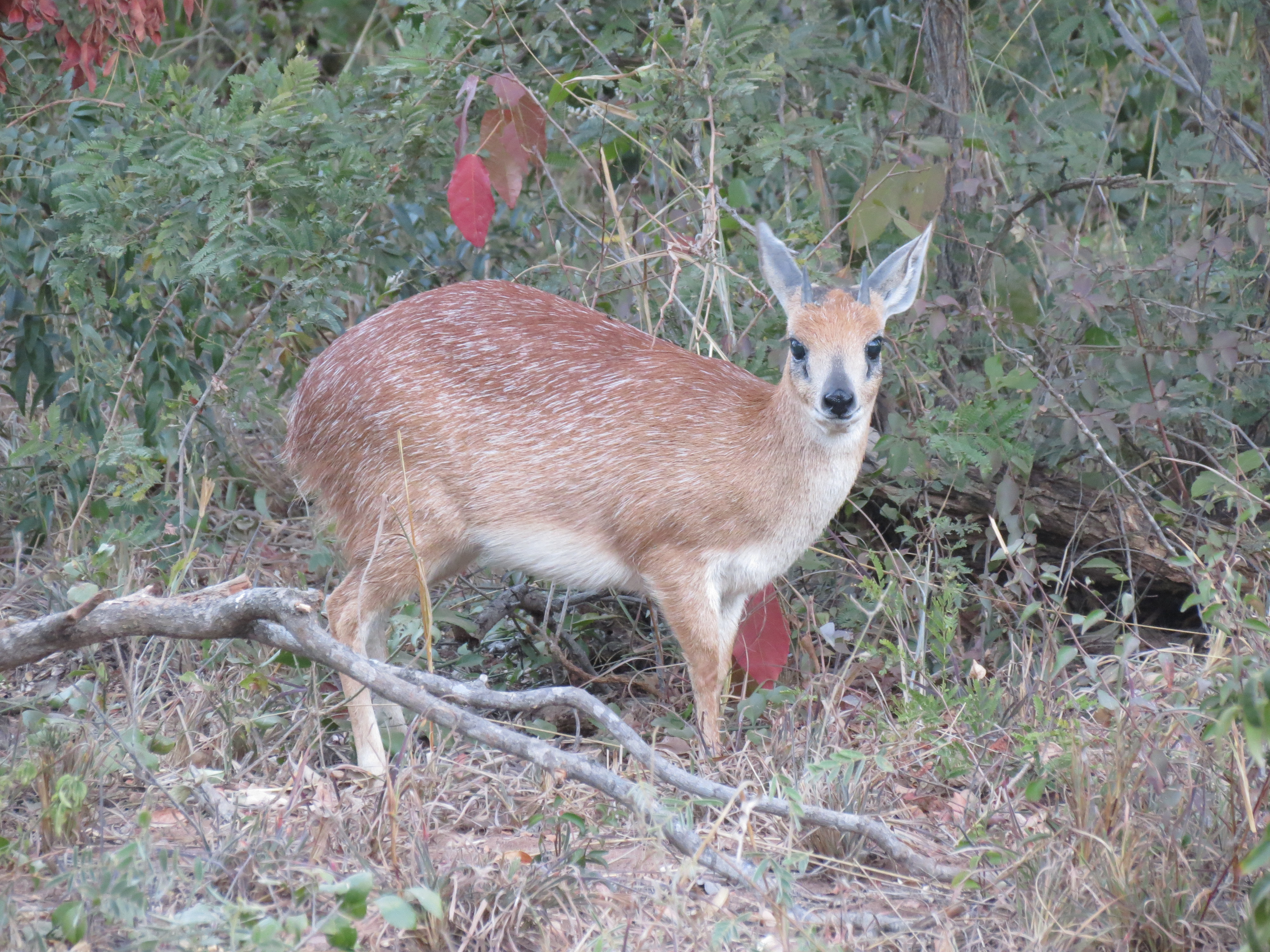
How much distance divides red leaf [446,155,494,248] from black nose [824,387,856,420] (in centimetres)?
138

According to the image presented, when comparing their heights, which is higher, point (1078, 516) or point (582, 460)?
point (582, 460)

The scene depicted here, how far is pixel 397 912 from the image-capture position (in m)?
2.89

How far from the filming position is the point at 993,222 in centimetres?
650

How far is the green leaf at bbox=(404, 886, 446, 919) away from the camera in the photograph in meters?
2.96

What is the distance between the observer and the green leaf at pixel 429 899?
2961 millimetres

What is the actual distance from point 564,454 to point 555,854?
178cm

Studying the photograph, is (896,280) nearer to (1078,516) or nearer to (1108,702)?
(1078,516)

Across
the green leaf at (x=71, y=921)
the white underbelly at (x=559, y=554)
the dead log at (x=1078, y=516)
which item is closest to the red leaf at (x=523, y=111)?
the white underbelly at (x=559, y=554)

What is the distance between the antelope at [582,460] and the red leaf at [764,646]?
0.45 ft

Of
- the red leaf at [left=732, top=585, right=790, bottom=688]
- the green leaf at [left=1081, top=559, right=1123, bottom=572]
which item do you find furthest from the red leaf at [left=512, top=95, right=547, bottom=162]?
the green leaf at [left=1081, top=559, right=1123, bottom=572]

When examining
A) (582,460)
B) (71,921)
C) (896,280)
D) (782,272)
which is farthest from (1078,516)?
(71,921)

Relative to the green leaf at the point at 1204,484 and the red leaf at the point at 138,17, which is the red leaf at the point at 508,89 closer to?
the red leaf at the point at 138,17

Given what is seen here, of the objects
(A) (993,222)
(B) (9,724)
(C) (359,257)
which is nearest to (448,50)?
(C) (359,257)

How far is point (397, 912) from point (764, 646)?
99.7 inches
